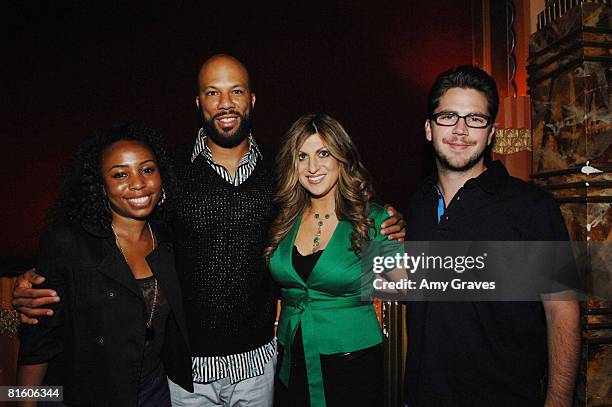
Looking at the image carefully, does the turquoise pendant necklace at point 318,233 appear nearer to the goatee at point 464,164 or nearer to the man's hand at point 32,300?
the goatee at point 464,164

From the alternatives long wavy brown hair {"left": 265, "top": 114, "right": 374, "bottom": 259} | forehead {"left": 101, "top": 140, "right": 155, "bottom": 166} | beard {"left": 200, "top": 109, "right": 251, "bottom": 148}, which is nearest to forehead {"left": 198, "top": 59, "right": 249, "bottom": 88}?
beard {"left": 200, "top": 109, "right": 251, "bottom": 148}

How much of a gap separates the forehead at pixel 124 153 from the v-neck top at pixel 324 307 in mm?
724

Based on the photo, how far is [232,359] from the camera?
1.84 m

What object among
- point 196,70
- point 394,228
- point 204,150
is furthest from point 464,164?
point 196,70

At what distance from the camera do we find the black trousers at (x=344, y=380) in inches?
68.3

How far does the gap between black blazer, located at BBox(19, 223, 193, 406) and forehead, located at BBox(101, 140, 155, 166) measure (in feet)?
1.05

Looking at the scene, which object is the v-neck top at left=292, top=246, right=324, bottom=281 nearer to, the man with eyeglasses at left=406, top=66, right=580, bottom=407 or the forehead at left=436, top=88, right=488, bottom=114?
the man with eyeglasses at left=406, top=66, right=580, bottom=407

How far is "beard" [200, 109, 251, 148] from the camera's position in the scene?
1956 millimetres

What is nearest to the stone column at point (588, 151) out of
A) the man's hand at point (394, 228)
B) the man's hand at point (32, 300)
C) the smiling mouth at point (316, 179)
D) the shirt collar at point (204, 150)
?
the man's hand at point (394, 228)

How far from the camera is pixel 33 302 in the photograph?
1497 mm

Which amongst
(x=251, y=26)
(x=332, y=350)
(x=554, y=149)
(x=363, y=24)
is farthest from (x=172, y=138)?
(x=554, y=149)

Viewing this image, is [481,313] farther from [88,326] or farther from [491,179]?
[88,326]

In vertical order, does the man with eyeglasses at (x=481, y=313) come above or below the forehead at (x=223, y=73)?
below

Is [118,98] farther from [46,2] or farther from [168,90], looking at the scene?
[46,2]
